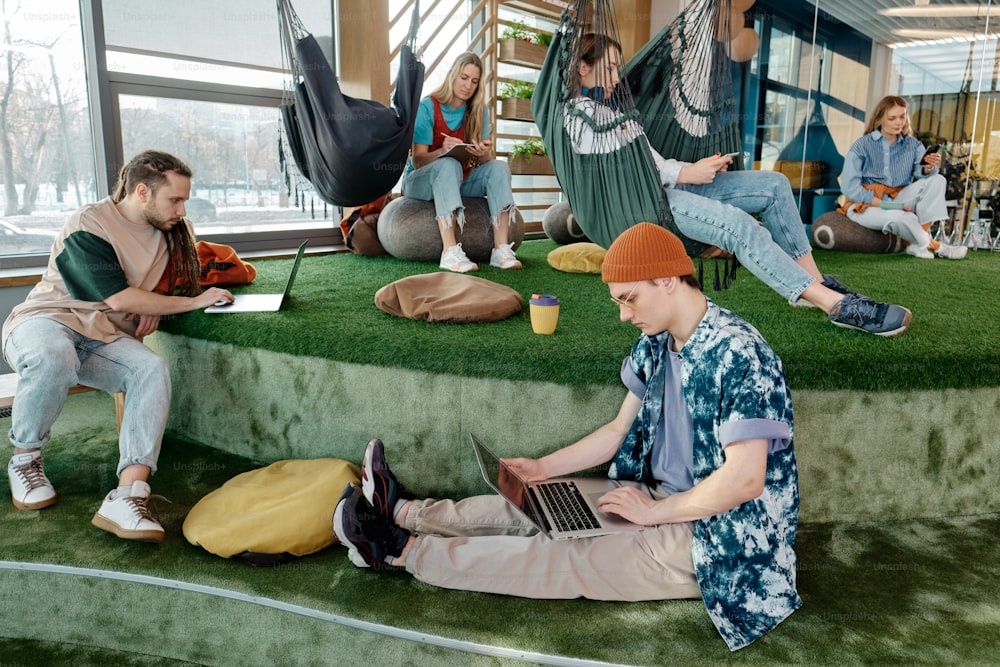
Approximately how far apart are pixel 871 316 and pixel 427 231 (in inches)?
85.6

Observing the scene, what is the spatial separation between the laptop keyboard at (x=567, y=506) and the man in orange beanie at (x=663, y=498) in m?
0.03

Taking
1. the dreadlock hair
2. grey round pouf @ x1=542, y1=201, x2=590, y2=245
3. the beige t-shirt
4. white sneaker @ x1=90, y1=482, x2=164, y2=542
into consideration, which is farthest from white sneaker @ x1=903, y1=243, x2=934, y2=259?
white sneaker @ x1=90, y1=482, x2=164, y2=542

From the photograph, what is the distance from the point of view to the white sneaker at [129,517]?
5.52 feet

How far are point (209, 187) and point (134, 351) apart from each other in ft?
8.29

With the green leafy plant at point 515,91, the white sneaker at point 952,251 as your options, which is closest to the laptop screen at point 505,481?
the white sneaker at point 952,251

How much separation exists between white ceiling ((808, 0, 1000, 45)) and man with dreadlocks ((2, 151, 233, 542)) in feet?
18.1

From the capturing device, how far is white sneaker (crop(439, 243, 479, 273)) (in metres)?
3.35

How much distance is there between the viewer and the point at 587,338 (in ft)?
6.64

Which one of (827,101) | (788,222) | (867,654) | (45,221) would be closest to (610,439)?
(867,654)

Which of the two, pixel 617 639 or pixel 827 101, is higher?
pixel 827 101

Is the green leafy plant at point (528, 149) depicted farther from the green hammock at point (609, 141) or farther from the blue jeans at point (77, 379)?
the blue jeans at point (77, 379)

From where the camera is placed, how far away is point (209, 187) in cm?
424

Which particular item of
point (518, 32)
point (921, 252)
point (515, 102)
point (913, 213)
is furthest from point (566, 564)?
point (518, 32)

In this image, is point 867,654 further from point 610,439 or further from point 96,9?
point 96,9
